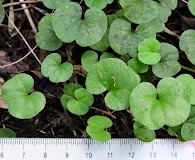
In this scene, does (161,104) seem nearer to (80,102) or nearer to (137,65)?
(137,65)

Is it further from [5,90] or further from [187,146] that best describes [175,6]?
[5,90]

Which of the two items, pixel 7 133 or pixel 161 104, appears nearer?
pixel 161 104

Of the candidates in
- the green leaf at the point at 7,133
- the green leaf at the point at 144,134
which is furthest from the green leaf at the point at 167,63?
the green leaf at the point at 7,133

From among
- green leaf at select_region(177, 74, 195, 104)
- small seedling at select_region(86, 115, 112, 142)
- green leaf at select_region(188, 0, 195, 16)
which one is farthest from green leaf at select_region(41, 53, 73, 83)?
green leaf at select_region(188, 0, 195, 16)

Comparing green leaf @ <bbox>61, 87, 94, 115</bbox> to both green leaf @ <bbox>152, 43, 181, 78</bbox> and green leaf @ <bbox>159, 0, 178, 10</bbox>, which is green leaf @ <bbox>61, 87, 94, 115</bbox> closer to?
green leaf @ <bbox>152, 43, 181, 78</bbox>

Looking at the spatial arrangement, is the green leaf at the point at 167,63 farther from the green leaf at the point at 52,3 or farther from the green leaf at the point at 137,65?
the green leaf at the point at 52,3

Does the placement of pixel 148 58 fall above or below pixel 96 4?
below

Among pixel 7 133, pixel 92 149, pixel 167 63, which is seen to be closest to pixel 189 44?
pixel 167 63
